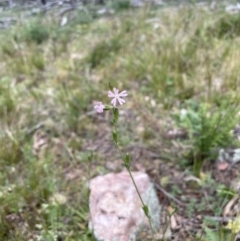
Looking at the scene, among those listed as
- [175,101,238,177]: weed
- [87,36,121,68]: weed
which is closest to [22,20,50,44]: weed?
[87,36,121,68]: weed

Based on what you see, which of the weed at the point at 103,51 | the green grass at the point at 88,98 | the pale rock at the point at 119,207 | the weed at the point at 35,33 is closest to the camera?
the pale rock at the point at 119,207

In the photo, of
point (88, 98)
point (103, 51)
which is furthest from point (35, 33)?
point (88, 98)

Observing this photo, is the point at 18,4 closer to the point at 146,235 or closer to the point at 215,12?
the point at 215,12

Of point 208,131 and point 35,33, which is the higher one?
point 208,131

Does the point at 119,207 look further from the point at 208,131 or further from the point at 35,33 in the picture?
the point at 35,33

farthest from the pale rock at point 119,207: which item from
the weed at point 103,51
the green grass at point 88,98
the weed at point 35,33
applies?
the weed at point 35,33

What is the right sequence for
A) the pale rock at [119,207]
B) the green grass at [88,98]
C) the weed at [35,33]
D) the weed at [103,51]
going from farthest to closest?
the weed at [35,33] < the weed at [103,51] < the green grass at [88,98] < the pale rock at [119,207]

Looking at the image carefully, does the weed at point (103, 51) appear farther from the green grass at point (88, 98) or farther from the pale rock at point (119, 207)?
the pale rock at point (119, 207)
